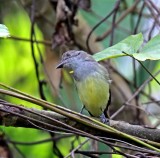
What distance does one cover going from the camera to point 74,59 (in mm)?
2455

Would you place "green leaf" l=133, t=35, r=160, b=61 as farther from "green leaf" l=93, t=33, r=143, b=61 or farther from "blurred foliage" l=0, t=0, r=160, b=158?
"blurred foliage" l=0, t=0, r=160, b=158

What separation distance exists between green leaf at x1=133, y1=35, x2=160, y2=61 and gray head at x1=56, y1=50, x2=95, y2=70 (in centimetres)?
76

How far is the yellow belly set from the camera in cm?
233

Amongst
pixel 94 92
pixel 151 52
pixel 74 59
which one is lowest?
pixel 151 52

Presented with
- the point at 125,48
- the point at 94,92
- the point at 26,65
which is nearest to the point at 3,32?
the point at 125,48

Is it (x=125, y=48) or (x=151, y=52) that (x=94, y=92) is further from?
(x=151, y=52)

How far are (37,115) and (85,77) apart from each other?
2.62ft

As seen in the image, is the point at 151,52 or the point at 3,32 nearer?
the point at 3,32

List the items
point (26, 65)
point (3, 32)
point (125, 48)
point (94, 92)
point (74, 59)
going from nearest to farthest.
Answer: point (3, 32) < point (125, 48) < point (94, 92) < point (74, 59) < point (26, 65)

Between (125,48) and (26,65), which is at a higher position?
(26,65)

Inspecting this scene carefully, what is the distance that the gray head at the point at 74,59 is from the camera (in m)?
2.38

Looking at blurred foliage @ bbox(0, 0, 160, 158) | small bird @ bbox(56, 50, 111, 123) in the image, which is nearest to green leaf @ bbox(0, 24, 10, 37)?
small bird @ bbox(56, 50, 111, 123)

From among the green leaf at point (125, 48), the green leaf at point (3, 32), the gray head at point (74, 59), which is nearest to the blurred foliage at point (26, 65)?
the gray head at point (74, 59)

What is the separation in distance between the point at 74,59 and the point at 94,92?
0.22 metres
